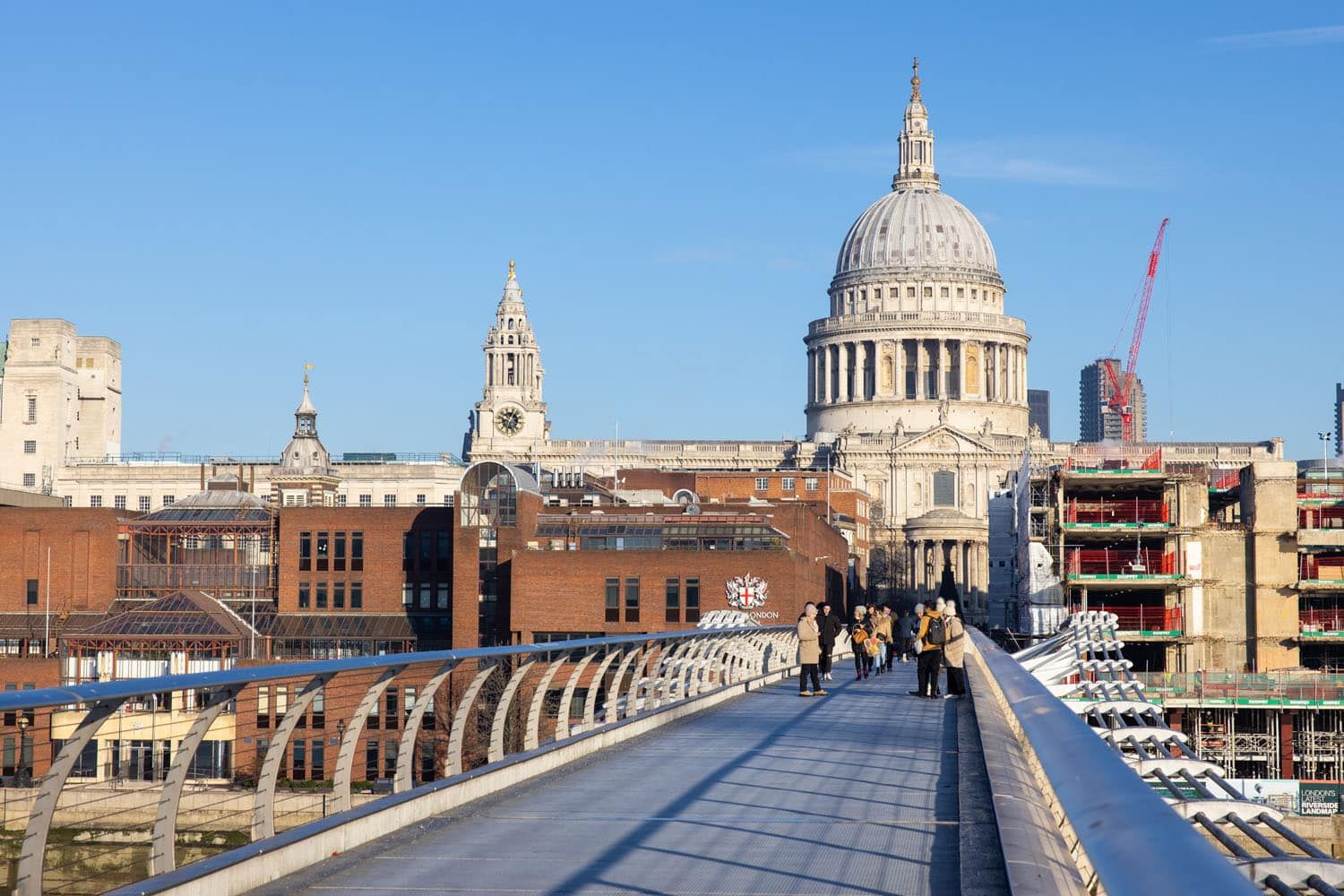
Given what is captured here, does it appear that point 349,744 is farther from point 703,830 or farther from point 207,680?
point 703,830

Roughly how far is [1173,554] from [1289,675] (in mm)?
11704

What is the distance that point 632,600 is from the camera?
97812mm

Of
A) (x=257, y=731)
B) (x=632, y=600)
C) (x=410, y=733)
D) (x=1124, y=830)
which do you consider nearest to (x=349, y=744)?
(x=410, y=733)

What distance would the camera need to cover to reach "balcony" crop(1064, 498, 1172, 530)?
4154 inches

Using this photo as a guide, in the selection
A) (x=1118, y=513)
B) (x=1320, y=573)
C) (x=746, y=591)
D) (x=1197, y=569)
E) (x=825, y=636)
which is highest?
(x=1118, y=513)

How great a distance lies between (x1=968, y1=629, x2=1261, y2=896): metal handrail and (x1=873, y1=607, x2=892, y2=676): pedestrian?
121 feet

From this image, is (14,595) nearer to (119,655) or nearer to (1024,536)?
(119,655)

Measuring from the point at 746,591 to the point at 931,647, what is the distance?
64991mm

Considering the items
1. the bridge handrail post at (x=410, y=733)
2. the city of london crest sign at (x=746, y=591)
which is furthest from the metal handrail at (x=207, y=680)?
the city of london crest sign at (x=746, y=591)

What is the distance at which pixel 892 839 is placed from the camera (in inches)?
568

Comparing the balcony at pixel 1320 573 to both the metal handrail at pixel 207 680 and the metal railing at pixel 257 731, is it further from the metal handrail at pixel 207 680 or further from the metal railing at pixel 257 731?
the metal handrail at pixel 207 680

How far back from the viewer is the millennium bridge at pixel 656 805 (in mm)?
8648

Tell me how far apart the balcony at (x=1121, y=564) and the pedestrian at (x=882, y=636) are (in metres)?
55.0

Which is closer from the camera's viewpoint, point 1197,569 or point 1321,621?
point 1197,569
